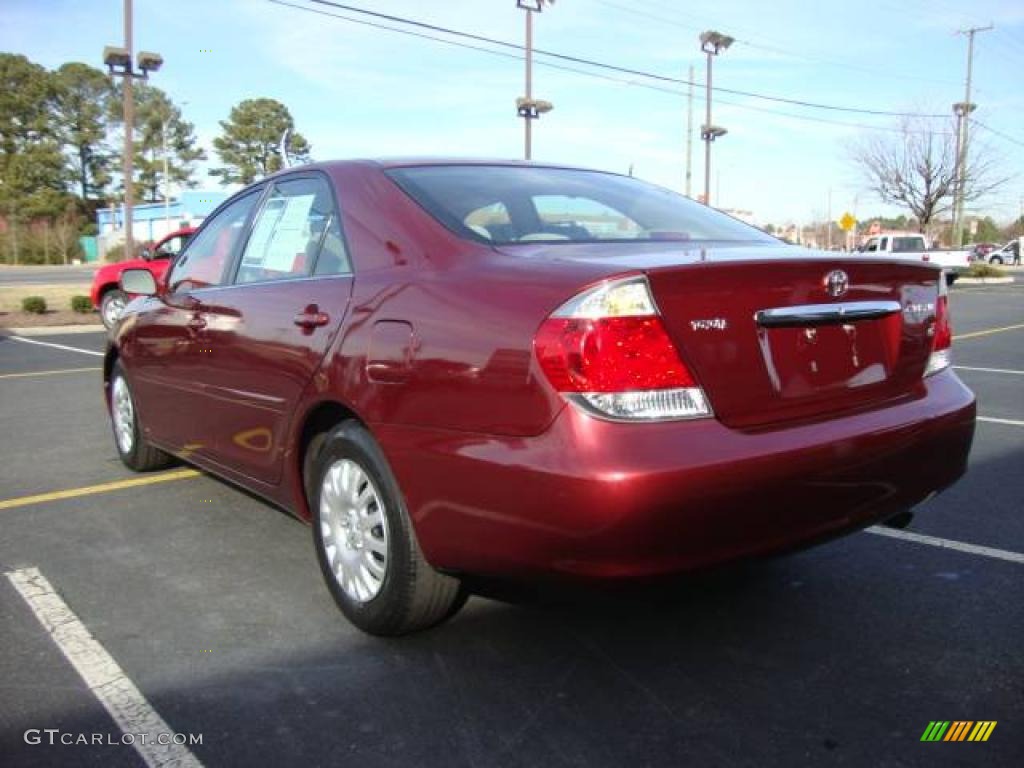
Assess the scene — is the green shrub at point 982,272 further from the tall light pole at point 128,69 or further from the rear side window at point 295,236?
the rear side window at point 295,236

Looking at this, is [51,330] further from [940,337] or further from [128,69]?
[940,337]

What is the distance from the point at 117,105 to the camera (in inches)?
2987

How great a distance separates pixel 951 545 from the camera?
3891 mm

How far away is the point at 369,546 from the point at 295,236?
1345 millimetres

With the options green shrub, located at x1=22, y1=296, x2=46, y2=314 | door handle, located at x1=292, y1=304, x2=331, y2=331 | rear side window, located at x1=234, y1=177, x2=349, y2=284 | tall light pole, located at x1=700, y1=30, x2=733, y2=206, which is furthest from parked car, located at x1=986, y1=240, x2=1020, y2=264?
door handle, located at x1=292, y1=304, x2=331, y2=331

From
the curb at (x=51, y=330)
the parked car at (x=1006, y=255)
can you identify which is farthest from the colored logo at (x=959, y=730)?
the parked car at (x=1006, y=255)

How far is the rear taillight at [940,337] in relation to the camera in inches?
121

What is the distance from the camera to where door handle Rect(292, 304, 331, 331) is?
3.12 m

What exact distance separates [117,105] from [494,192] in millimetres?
82753

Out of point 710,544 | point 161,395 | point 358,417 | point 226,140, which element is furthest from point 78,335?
point 226,140

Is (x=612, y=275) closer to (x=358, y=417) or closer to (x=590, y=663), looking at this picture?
(x=358, y=417)

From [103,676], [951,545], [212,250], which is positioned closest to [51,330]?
[212,250]

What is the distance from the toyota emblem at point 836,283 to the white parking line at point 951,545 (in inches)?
56.2

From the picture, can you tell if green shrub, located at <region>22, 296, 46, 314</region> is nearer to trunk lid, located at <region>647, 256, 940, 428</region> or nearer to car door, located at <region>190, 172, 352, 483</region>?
car door, located at <region>190, 172, 352, 483</region>
